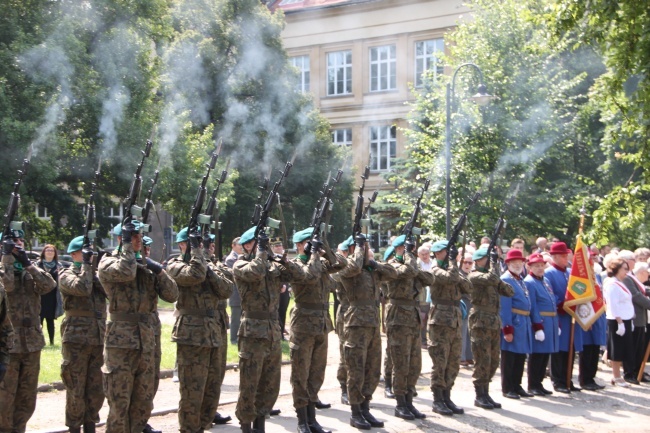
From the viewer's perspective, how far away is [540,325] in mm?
12648

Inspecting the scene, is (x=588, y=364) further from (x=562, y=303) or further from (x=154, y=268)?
(x=154, y=268)

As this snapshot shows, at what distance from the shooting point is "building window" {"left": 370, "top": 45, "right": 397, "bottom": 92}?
3006 cm

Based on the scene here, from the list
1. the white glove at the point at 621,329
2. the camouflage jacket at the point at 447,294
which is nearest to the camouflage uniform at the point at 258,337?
the camouflage jacket at the point at 447,294

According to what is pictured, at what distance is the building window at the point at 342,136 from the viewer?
34.1 metres

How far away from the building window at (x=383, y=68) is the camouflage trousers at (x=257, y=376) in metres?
20.8

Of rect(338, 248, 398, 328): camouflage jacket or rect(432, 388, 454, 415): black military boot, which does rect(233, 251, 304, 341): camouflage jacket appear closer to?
rect(338, 248, 398, 328): camouflage jacket

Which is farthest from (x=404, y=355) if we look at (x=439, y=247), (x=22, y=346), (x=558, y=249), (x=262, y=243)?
(x=22, y=346)

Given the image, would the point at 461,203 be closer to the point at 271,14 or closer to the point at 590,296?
the point at 590,296

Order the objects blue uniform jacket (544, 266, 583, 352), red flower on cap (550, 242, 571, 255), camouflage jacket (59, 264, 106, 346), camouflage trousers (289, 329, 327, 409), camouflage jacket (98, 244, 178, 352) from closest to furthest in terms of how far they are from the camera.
Answer: camouflage jacket (98, 244, 178, 352)
camouflage jacket (59, 264, 106, 346)
camouflage trousers (289, 329, 327, 409)
blue uniform jacket (544, 266, 583, 352)
red flower on cap (550, 242, 571, 255)

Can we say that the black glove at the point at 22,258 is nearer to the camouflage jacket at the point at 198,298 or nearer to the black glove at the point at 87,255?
the black glove at the point at 87,255

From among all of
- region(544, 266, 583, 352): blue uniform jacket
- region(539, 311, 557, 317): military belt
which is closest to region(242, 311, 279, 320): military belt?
region(539, 311, 557, 317): military belt

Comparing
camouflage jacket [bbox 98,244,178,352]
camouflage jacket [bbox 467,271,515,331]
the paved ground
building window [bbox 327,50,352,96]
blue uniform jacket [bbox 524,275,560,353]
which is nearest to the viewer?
camouflage jacket [bbox 98,244,178,352]

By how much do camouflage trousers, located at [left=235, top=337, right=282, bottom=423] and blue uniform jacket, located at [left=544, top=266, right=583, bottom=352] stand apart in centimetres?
541

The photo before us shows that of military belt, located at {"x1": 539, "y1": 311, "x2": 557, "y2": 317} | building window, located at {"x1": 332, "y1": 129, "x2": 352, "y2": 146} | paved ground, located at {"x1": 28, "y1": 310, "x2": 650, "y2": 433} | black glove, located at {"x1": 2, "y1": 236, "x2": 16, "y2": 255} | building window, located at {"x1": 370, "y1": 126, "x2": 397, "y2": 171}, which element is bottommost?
paved ground, located at {"x1": 28, "y1": 310, "x2": 650, "y2": 433}
